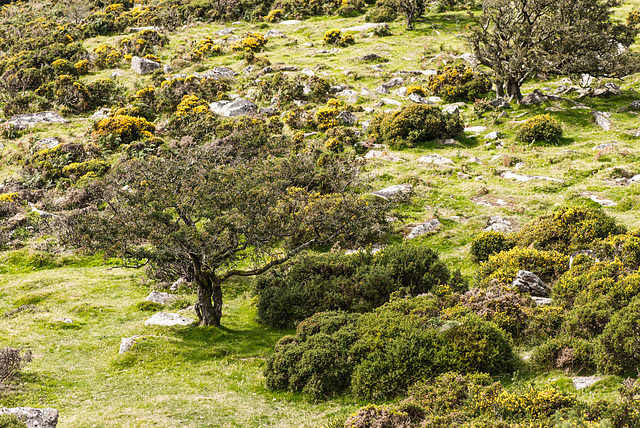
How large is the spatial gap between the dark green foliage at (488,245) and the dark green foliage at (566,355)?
29.2 feet

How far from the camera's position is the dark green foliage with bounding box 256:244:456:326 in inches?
870

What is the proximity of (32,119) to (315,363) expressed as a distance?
4753 centimetres

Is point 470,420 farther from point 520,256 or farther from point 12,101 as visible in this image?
point 12,101

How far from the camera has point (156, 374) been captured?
59.2 ft

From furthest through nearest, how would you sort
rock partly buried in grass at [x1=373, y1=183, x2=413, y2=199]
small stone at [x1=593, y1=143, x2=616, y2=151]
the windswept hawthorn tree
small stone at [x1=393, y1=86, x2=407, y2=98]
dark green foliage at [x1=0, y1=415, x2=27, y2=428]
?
small stone at [x1=393, y1=86, x2=407, y2=98]
small stone at [x1=593, y1=143, x2=616, y2=151]
rock partly buried in grass at [x1=373, y1=183, x2=413, y2=199]
the windswept hawthorn tree
dark green foliage at [x1=0, y1=415, x2=27, y2=428]

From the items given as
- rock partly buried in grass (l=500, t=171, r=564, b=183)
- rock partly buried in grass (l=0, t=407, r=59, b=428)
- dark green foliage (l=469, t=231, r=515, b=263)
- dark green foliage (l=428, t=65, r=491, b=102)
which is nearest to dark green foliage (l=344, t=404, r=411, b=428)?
rock partly buried in grass (l=0, t=407, r=59, b=428)

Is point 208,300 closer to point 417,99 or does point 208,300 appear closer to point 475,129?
point 475,129

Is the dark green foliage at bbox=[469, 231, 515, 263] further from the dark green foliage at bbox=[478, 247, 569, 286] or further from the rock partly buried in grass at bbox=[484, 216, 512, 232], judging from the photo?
the dark green foliage at bbox=[478, 247, 569, 286]

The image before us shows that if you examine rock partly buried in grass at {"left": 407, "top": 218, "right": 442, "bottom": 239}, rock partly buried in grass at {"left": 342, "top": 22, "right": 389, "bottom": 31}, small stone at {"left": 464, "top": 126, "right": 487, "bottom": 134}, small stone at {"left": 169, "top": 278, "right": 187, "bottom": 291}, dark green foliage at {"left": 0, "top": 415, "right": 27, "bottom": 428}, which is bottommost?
small stone at {"left": 169, "top": 278, "right": 187, "bottom": 291}

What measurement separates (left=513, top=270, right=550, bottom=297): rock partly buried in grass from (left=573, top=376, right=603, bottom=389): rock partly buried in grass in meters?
6.01

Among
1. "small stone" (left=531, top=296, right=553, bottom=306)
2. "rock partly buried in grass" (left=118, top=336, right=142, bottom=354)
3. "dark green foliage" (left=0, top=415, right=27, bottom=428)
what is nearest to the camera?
"dark green foliage" (left=0, top=415, right=27, bottom=428)

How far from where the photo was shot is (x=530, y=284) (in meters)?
19.5

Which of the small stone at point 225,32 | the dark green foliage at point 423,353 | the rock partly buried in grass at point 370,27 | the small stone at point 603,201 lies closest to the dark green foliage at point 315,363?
the dark green foliage at point 423,353

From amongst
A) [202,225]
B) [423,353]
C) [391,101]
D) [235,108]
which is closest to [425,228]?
[202,225]
